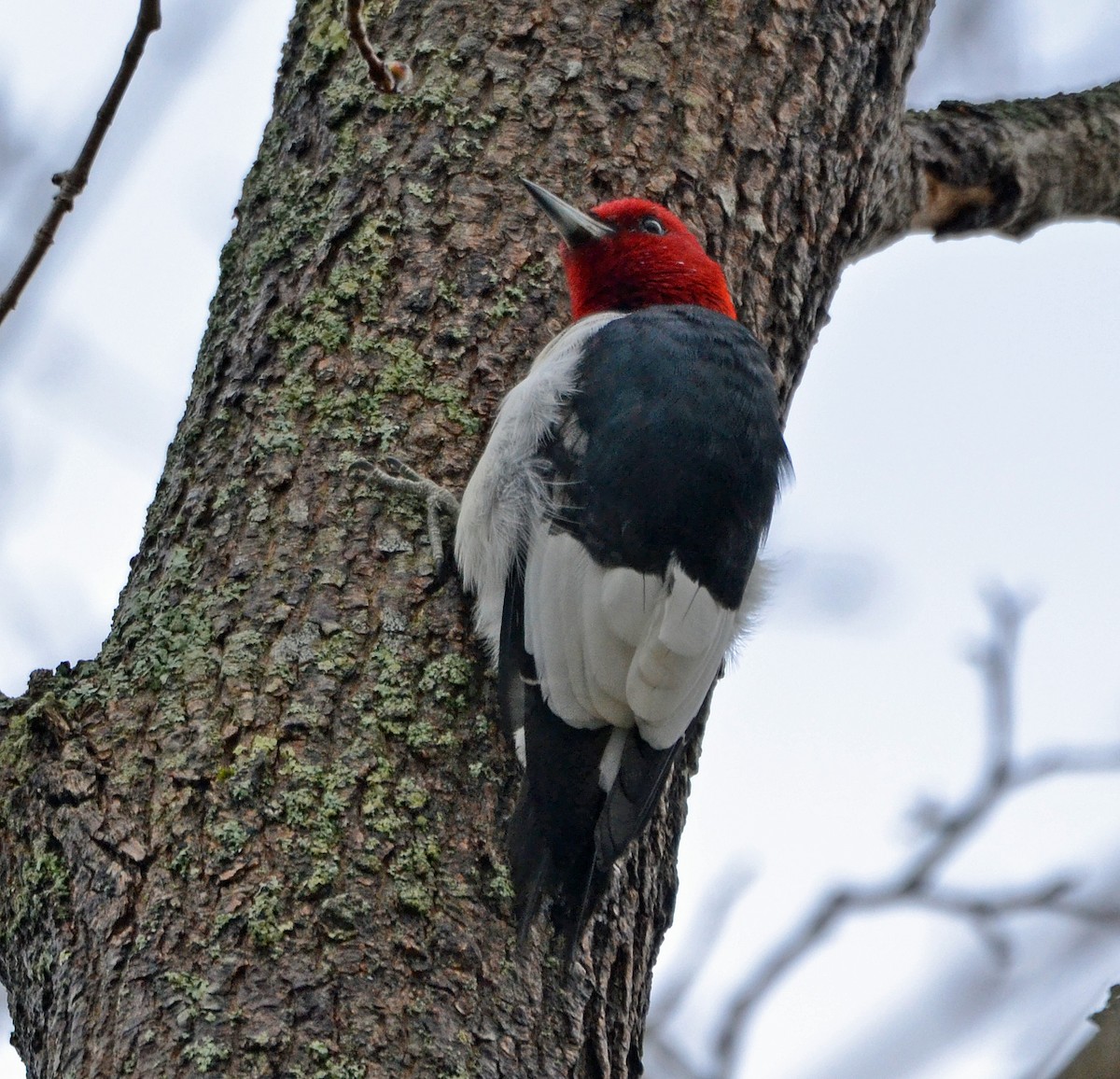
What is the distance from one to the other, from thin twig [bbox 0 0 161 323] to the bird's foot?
0.73 metres

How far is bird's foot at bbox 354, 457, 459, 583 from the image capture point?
2.48 metres

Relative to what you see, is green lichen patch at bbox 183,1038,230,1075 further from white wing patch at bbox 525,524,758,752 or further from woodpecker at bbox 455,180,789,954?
white wing patch at bbox 525,524,758,752

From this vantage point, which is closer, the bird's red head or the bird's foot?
the bird's foot

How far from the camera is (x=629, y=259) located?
9.71 ft

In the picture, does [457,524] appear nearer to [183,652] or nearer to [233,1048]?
[183,652]

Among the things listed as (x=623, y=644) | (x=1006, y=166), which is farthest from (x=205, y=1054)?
(x=1006, y=166)

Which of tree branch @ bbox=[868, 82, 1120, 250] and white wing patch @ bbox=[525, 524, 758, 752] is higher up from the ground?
tree branch @ bbox=[868, 82, 1120, 250]

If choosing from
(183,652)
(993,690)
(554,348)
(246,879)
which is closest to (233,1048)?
(246,879)

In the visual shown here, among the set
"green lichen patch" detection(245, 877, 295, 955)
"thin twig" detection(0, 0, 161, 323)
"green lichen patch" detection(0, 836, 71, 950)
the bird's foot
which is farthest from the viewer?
the bird's foot

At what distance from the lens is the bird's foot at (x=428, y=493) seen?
2480mm

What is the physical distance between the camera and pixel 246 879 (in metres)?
2.10

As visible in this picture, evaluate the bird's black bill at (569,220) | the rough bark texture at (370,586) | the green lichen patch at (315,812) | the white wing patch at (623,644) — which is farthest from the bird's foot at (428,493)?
the bird's black bill at (569,220)

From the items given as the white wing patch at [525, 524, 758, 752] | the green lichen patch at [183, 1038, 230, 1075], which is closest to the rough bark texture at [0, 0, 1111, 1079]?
the green lichen patch at [183, 1038, 230, 1075]

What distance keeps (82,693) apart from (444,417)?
0.82 meters
